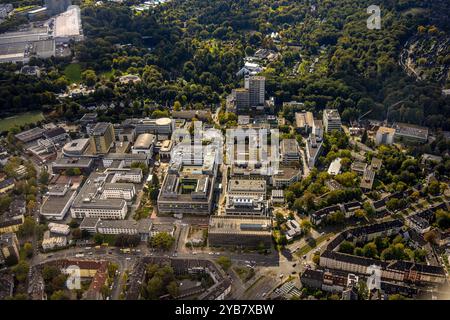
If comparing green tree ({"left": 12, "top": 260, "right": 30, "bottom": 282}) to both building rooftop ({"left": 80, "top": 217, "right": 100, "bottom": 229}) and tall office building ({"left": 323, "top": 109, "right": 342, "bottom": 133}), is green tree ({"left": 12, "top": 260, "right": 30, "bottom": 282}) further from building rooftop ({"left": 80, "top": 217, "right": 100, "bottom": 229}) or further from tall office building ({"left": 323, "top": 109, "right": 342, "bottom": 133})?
tall office building ({"left": 323, "top": 109, "right": 342, "bottom": 133})

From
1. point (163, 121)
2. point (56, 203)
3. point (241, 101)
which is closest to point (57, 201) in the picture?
point (56, 203)

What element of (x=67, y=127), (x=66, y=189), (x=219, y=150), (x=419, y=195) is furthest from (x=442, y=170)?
(x=67, y=127)

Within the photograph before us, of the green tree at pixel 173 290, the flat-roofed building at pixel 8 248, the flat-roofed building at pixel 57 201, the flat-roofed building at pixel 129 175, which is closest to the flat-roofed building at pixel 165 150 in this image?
the flat-roofed building at pixel 129 175

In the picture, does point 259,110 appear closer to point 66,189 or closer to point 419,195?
point 419,195

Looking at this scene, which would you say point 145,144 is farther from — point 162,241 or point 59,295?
point 59,295

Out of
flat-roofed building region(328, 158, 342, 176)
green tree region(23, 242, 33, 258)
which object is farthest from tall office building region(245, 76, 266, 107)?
green tree region(23, 242, 33, 258)

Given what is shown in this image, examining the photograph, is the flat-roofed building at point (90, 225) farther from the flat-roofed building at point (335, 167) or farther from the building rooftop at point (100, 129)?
the flat-roofed building at point (335, 167)
